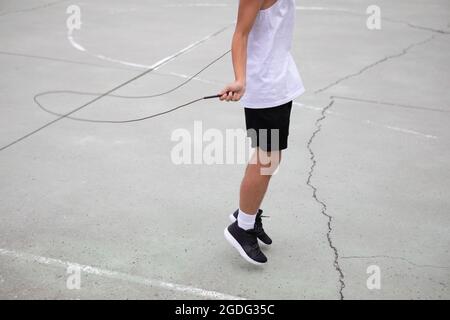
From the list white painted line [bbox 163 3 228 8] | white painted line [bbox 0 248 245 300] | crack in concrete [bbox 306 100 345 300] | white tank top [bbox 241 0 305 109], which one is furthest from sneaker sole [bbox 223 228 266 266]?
white painted line [bbox 163 3 228 8]

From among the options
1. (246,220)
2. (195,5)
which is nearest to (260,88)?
(246,220)

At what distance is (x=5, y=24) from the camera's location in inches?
340

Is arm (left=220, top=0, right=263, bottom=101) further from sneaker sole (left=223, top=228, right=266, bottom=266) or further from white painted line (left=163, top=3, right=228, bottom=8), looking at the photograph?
white painted line (left=163, top=3, right=228, bottom=8)

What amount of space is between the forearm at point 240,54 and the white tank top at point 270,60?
0.13 meters

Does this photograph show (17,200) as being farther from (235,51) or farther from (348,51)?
(348,51)

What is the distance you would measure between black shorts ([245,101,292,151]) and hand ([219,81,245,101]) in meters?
0.24

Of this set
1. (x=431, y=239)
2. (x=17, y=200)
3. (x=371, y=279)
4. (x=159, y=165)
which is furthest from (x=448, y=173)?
(x=17, y=200)

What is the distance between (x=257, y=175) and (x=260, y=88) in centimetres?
49

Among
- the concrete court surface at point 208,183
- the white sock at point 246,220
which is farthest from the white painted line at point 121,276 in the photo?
the white sock at point 246,220

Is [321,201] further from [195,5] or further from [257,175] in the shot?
[195,5]

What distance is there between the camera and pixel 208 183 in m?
4.04

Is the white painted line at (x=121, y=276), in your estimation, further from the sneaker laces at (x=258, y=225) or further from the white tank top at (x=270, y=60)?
the white tank top at (x=270, y=60)

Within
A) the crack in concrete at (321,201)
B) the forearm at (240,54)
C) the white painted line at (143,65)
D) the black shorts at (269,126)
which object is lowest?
the crack in concrete at (321,201)

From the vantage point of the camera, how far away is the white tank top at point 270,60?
108 inches
